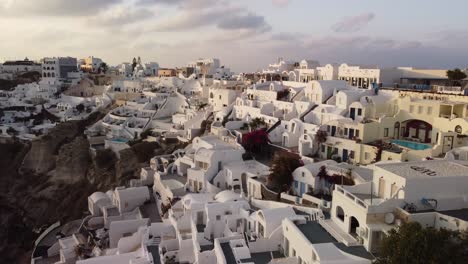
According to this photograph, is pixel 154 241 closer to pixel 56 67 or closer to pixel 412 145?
pixel 412 145

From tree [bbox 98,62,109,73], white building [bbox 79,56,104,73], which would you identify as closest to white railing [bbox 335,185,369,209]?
tree [bbox 98,62,109,73]

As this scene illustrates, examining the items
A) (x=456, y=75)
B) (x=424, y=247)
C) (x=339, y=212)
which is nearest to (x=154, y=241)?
(x=339, y=212)

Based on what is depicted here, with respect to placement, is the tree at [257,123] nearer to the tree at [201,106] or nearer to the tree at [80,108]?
the tree at [201,106]

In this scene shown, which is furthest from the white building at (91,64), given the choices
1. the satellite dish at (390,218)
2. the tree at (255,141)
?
the satellite dish at (390,218)

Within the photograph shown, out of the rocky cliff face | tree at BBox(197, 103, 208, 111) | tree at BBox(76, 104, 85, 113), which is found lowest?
the rocky cliff face

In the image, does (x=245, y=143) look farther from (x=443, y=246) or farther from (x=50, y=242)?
(x=443, y=246)

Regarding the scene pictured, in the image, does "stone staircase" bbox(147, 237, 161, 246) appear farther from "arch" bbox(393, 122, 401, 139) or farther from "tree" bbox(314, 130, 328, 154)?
"arch" bbox(393, 122, 401, 139)

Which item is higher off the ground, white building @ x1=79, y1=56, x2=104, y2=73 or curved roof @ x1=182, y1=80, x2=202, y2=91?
white building @ x1=79, y1=56, x2=104, y2=73
